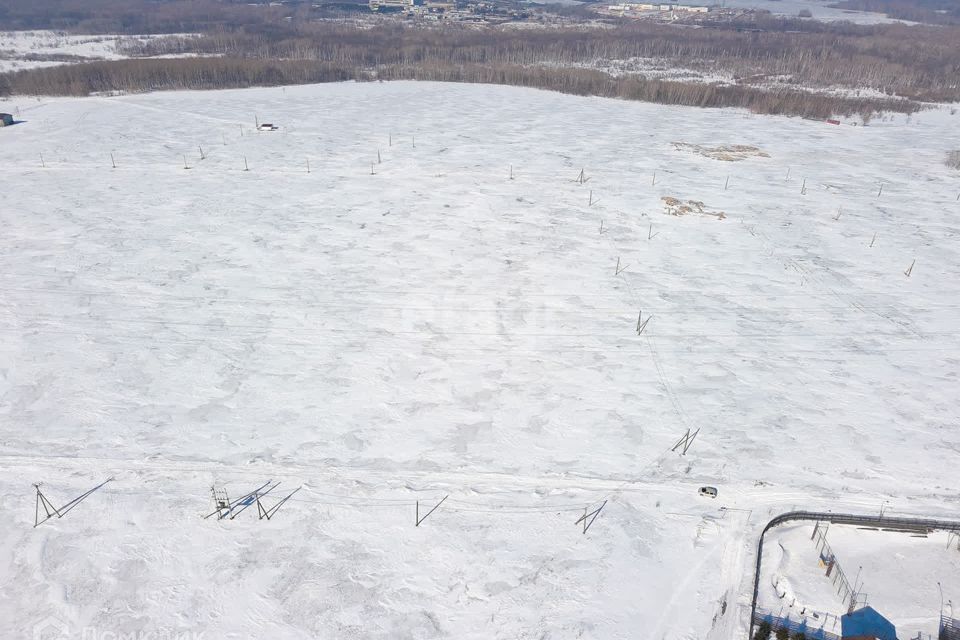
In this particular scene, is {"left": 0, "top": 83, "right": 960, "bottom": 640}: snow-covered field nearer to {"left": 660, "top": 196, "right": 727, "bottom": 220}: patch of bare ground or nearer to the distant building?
{"left": 660, "top": 196, "right": 727, "bottom": 220}: patch of bare ground

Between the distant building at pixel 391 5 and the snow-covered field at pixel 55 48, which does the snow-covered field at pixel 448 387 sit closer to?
the snow-covered field at pixel 55 48

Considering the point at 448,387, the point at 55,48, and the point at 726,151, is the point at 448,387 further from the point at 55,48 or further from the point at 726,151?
the point at 55,48

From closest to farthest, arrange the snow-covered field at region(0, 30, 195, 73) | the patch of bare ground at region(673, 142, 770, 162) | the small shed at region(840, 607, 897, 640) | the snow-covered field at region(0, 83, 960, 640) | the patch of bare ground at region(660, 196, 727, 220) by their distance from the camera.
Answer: the small shed at region(840, 607, 897, 640)
the snow-covered field at region(0, 83, 960, 640)
the patch of bare ground at region(660, 196, 727, 220)
the patch of bare ground at region(673, 142, 770, 162)
the snow-covered field at region(0, 30, 195, 73)

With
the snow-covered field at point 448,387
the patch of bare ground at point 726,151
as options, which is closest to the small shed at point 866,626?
the snow-covered field at point 448,387

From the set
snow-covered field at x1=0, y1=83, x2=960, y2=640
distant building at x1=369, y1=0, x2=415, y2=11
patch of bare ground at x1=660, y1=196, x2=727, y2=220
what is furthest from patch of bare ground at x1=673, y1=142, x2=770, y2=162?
distant building at x1=369, y1=0, x2=415, y2=11

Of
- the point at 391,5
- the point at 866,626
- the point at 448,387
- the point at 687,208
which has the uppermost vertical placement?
the point at 391,5

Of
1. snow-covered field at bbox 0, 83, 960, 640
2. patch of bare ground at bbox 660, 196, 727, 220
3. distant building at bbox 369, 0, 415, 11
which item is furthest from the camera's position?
distant building at bbox 369, 0, 415, 11

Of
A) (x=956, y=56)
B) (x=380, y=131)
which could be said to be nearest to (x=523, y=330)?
(x=380, y=131)

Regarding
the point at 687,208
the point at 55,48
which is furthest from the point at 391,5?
the point at 687,208
